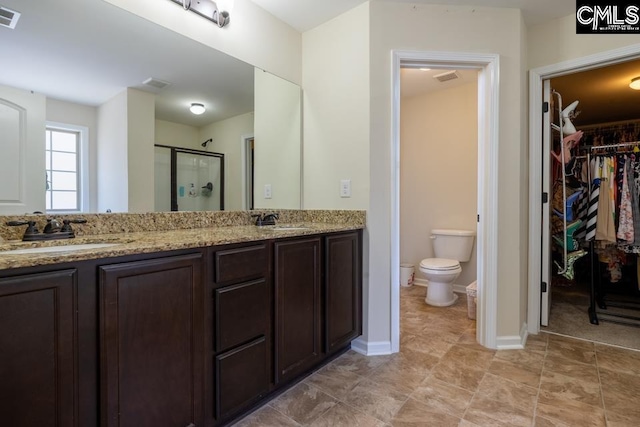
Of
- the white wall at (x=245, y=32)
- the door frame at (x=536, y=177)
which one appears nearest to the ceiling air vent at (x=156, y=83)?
the white wall at (x=245, y=32)

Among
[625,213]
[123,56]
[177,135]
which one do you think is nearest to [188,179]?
[177,135]

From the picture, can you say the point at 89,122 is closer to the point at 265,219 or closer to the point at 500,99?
the point at 265,219

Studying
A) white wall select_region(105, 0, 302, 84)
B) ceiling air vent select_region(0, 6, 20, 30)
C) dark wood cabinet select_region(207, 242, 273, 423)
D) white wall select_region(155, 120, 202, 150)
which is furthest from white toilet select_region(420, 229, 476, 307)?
ceiling air vent select_region(0, 6, 20, 30)

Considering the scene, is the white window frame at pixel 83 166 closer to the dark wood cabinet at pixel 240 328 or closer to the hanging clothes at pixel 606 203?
the dark wood cabinet at pixel 240 328

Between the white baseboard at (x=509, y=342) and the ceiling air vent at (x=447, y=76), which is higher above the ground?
the ceiling air vent at (x=447, y=76)

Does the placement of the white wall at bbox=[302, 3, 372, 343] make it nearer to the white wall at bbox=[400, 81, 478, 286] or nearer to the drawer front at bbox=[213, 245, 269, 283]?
the drawer front at bbox=[213, 245, 269, 283]

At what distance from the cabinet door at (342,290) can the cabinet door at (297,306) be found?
0.27ft

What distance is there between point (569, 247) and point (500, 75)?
1.61 meters

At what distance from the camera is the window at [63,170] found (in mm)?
1352

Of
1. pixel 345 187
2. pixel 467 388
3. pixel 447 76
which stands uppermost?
pixel 447 76

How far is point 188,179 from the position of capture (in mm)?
1876

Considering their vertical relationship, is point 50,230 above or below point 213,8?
below

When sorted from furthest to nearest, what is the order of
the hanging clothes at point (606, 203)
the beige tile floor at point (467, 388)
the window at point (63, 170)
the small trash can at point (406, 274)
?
1. the small trash can at point (406, 274)
2. the hanging clothes at point (606, 203)
3. the beige tile floor at point (467, 388)
4. the window at point (63, 170)

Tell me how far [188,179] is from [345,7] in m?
1.58
